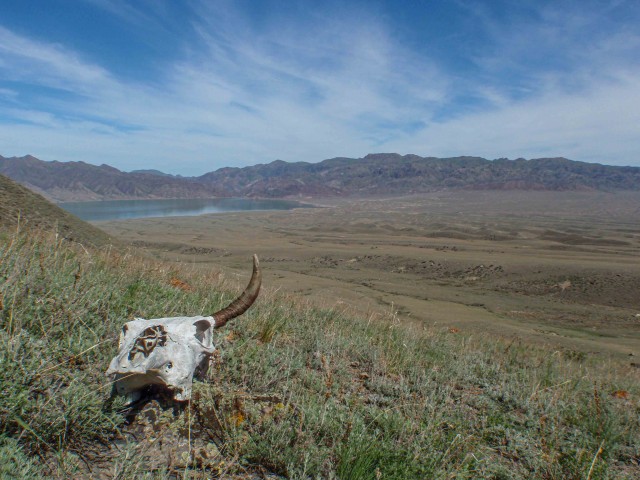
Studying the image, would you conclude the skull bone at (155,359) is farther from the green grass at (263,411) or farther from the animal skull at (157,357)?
the green grass at (263,411)

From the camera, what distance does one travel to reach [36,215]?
10.5m

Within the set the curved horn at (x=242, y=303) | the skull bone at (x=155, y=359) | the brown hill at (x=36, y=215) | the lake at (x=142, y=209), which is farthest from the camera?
the lake at (x=142, y=209)

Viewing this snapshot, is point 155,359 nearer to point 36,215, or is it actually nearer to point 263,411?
point 263,411

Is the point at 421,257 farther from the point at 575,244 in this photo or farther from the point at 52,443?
the point at 52,443

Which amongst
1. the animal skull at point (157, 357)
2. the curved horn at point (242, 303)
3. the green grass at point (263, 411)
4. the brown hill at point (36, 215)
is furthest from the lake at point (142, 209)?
the animal skull at point (157, 357)

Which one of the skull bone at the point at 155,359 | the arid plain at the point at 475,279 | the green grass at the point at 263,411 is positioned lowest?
the arid plain at the point at 475,279

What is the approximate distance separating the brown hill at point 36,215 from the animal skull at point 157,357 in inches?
330

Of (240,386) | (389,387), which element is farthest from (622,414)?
(240,386)

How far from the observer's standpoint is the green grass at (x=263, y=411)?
2.01 m

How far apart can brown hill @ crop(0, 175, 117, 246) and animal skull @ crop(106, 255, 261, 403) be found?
8.38 m

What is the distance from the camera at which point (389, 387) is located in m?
3.55

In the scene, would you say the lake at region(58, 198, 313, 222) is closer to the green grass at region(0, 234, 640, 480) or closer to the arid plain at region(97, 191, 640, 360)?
the arid plain at region(97, 191, 640, 360)

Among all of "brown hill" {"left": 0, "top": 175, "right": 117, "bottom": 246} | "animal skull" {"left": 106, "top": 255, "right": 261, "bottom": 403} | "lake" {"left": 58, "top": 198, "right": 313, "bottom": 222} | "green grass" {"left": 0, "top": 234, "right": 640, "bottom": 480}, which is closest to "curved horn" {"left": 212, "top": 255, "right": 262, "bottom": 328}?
"animal skull" {"left": 106, "top": 255, "right": 261, "bottom": 403}

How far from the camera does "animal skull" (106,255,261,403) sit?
219 cm
